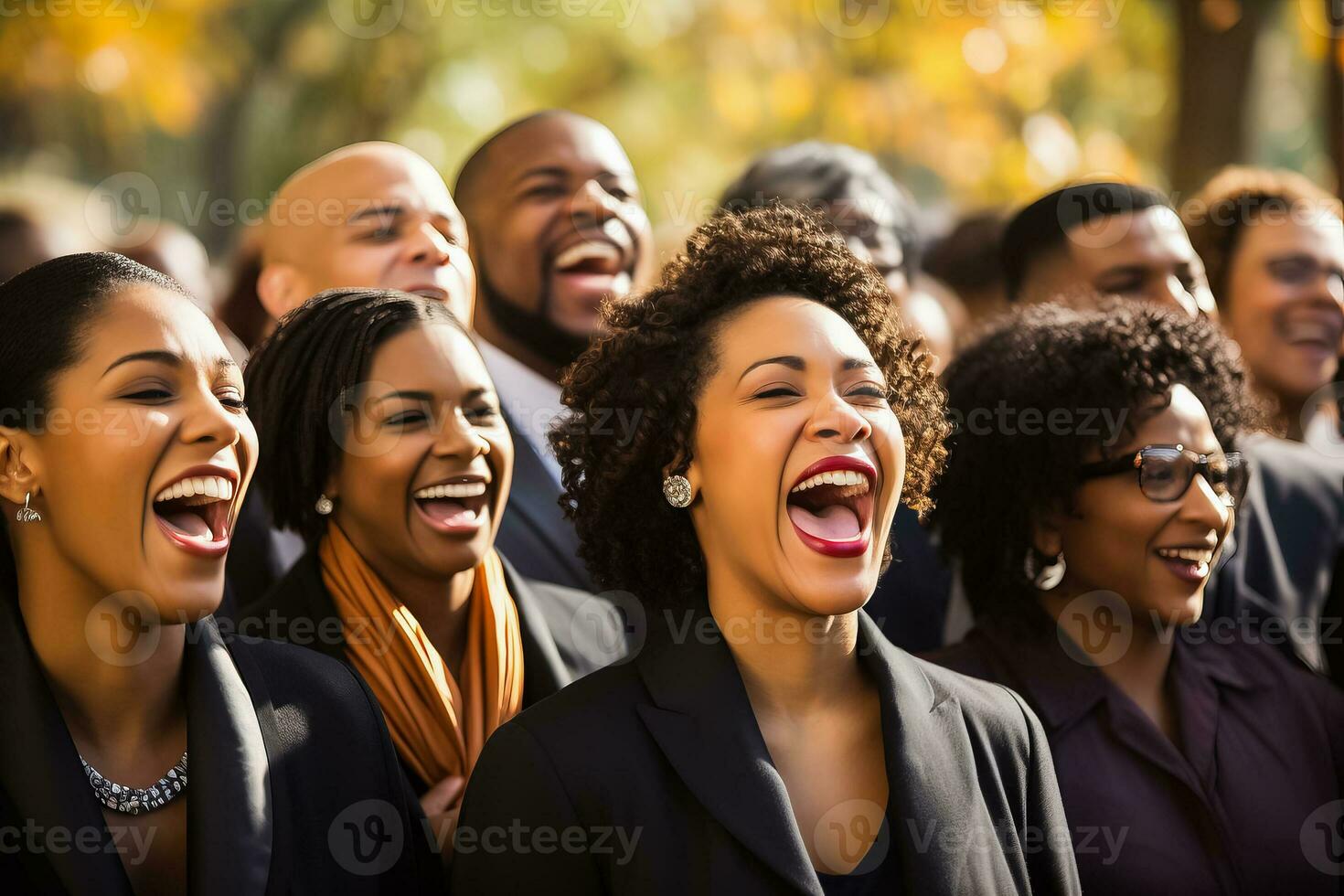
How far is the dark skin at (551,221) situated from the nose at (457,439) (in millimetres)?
1170

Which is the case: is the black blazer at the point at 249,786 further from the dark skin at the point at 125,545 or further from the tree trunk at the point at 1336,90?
the tree trunk at the point at 1336,90

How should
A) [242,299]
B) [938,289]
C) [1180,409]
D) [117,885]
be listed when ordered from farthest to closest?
[938,289]
[242,299]
[1180,409]
[117,885]

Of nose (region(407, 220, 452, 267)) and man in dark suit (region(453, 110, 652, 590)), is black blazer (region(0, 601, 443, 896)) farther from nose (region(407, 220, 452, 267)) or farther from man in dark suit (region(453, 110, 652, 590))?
man in dark suit (region(453, 110, 652, 590))

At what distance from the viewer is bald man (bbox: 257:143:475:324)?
13.4ft

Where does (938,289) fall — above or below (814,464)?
above

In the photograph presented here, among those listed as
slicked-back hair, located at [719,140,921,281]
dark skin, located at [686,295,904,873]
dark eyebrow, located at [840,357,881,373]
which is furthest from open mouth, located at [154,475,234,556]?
slicked-back hair, located at [719,140,921,281]

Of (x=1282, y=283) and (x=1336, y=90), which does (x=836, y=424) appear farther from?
(x=1336, y=90)

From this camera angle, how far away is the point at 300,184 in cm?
440

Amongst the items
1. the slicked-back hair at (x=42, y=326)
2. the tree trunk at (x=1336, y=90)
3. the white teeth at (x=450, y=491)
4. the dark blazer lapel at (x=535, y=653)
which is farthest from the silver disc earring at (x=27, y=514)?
the tree trunk at (x=1336, y=90)

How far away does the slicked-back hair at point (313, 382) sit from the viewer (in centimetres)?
347

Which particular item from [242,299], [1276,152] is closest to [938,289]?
[242,299]

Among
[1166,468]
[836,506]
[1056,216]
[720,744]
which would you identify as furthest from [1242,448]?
[720,744]

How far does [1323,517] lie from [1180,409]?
136 cm

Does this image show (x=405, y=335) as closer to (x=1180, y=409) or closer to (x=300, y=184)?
(x=300, y=184)
